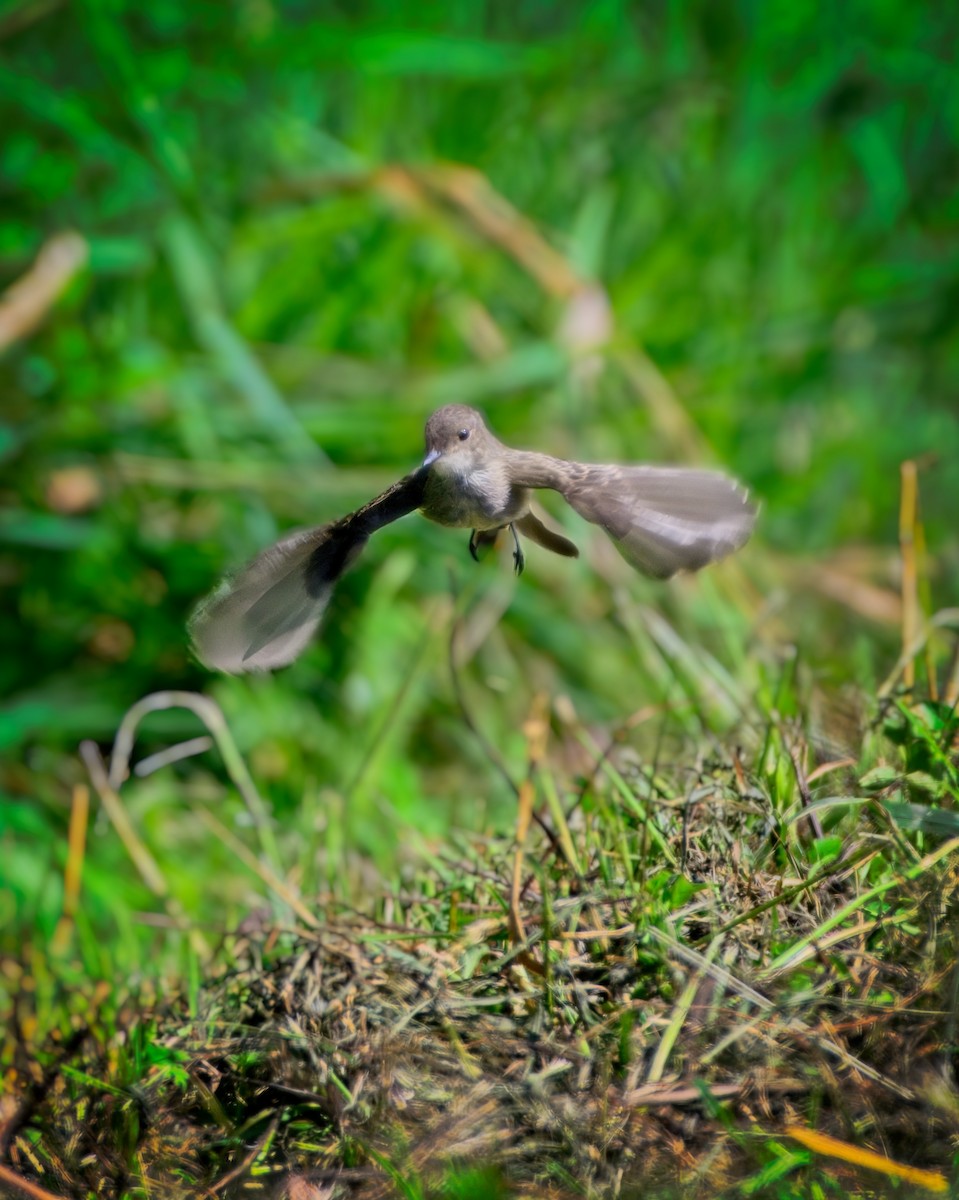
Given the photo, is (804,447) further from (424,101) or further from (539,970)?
(539,970)

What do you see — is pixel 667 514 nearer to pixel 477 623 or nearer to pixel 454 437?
pixel 454 437

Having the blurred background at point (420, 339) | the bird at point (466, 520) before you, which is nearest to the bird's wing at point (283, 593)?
the bird at point (466, 520)

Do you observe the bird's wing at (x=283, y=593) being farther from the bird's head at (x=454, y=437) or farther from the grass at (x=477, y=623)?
the grass at (x=477, y=623)

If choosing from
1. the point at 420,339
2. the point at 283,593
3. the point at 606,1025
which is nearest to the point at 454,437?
the point at 283,593

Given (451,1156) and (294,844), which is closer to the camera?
(451,1156)

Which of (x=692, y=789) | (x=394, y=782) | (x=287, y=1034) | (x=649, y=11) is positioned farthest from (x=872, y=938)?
(x=649, y=11)

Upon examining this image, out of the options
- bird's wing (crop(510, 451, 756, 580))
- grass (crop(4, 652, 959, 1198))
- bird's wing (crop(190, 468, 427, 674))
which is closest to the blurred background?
grass (crop(4, 652, 959, 1198))

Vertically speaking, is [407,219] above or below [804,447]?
above
